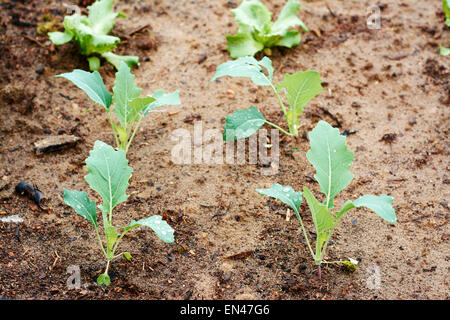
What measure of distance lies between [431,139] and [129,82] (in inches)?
71.5

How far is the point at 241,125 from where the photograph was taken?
2527 millimetres

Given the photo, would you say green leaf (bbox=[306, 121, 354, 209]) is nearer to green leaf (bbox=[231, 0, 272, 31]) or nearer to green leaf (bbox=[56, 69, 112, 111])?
green leaf (bbox=[56, 69, 112, 111])

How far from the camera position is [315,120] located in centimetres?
294

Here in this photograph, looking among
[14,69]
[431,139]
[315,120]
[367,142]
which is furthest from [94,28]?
[431,139]

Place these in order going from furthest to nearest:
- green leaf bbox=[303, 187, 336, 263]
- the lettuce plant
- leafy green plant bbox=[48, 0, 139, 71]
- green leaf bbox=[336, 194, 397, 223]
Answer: the lettuce plant < leafy green plant bbox=[48, 0, 139, 71] < green leaf bbox=[303, 187, 336, 263] < green leaf bbox=[336, 194, 397, 223]

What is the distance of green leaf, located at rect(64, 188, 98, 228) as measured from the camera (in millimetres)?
2105

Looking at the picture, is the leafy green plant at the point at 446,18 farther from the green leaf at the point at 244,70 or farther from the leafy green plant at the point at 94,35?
the leafy green plant at the point at 94,35

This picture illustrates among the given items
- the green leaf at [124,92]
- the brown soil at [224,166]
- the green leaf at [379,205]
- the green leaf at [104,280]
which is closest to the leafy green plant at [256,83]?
the brown soil at [224,166]

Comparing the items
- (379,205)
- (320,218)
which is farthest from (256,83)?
(379,205)

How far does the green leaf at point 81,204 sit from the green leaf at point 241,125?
0.77 m

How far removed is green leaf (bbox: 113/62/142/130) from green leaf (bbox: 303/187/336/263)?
1.10m

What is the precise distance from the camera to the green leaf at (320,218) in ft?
6.55

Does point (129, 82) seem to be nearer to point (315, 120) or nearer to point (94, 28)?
point (94, 28)

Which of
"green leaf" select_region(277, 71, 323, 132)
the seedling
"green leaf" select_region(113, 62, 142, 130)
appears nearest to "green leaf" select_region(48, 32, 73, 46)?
"green leaf" select_region(113, 62, 142, 130)
